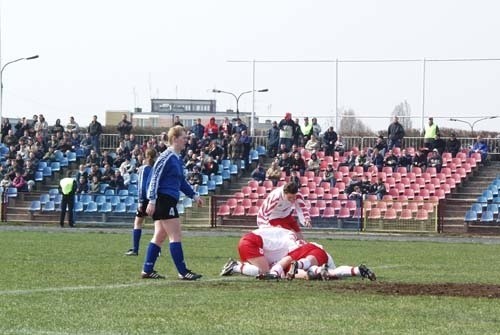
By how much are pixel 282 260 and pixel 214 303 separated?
12.7 ft

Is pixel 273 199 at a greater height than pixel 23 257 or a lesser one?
greater

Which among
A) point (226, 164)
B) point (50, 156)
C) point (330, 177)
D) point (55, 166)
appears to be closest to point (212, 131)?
point (226, 164)

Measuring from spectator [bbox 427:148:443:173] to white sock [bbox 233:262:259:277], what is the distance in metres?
27.1

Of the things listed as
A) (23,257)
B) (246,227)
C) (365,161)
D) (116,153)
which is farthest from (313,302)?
(116,153)

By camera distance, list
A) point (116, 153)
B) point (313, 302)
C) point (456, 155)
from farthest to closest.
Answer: point (116, 153) < point (456, 155) < point (313, 302)

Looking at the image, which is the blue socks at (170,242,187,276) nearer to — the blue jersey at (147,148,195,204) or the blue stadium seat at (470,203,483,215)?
the blue jersey at (147,148,195,204)

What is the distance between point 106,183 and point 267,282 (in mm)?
29361

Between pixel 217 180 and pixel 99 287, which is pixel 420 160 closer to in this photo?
pixel 217 180

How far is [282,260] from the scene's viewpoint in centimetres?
1552

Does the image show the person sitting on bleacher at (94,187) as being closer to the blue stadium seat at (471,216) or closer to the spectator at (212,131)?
the spectator at (212,131)

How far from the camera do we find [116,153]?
156 feet

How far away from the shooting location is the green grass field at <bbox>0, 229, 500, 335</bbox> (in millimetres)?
9797

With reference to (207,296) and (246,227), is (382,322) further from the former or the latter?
(246,227)

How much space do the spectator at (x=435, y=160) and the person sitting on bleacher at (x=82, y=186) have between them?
504 inches
